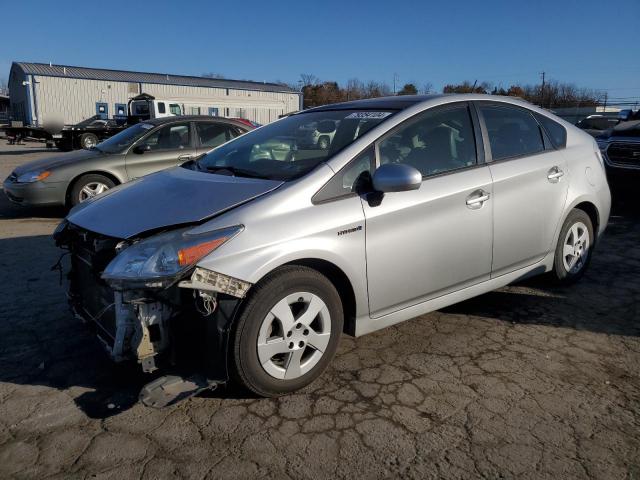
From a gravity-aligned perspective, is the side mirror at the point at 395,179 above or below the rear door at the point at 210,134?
below

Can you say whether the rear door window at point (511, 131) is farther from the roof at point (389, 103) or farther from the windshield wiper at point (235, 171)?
the windshield wiper at point (235, 171)

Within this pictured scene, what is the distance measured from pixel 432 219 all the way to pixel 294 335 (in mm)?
1180

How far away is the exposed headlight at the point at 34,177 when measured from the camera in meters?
7.45

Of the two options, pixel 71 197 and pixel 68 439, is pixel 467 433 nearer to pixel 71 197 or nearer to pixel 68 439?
pixel 68 439

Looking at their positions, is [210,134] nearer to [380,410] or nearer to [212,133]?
[212,133]

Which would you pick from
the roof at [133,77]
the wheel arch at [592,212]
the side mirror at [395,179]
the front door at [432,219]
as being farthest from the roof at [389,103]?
the roof at [133,77]

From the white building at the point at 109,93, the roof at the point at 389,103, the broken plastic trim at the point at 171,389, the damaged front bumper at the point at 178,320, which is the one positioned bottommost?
the broken plastic trim at the point at 171,389

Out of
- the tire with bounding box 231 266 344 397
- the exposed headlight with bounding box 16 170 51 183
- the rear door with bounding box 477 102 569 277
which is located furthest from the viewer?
the exposed headlight with bounding box 16 170 51 183

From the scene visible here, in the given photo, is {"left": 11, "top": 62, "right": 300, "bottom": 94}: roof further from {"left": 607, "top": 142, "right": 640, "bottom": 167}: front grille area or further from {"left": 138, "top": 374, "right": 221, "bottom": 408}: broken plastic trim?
{"left": 138, "top": 374, "right": 221, "bottom": 408}: broken plastic trim

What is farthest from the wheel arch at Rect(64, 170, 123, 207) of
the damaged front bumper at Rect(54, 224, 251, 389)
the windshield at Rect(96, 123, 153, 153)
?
the damaged front bumper at Rect(54, 224, 251, 389)

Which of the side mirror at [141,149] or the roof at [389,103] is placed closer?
the roof at [389,103]

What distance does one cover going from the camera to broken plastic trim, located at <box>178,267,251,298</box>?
8.34 ft

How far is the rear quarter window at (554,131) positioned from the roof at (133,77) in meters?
47.6

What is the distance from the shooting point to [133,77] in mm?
50844
